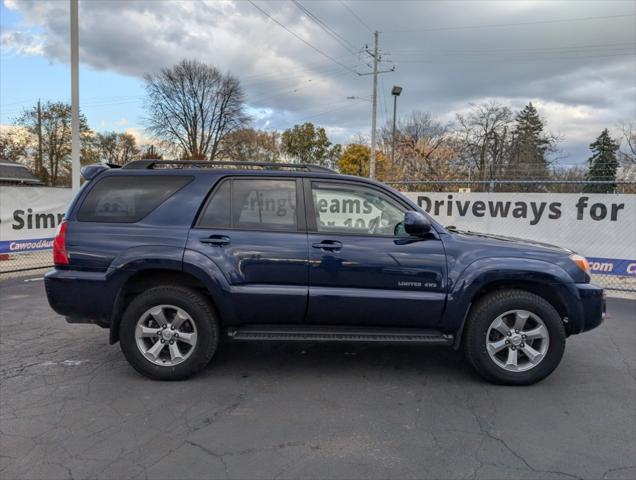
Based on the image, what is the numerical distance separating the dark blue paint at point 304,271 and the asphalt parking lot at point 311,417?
0.61 meters

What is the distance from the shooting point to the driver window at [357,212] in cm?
397

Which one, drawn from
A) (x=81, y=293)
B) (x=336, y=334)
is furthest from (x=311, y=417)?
(x=81, y=293)

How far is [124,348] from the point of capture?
3.88m

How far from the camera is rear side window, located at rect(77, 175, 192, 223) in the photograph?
399 cm

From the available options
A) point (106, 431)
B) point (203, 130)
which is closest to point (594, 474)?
point (106, 431)

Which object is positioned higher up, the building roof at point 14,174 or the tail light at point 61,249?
the building roof at point 14,174

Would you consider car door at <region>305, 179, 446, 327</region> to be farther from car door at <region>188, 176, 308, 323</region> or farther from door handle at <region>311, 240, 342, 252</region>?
car door at <region>188, 176, 308, 323</region>

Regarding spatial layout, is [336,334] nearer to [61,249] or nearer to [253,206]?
[253,206]

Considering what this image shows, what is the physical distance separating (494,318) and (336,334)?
1.39m

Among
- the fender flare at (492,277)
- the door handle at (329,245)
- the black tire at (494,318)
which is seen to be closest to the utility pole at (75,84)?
the door handle at (329,245)

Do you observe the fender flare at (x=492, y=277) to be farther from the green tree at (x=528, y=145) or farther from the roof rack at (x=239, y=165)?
the green tree at (x=528, y=145)

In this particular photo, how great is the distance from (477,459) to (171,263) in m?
2.76

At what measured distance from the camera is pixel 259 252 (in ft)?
12.5

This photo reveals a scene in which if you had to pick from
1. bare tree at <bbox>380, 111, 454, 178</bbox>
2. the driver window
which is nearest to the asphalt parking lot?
the driver window
